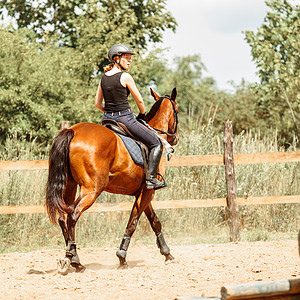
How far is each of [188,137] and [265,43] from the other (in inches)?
442

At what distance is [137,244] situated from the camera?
941 centimetres

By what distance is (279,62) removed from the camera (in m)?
20.7

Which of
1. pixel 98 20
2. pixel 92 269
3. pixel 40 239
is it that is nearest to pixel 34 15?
pixel 98 20

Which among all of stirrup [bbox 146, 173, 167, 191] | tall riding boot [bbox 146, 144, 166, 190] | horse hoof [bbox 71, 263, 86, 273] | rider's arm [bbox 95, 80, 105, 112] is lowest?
horse hoof [bbox 71, 263, 86, 273]

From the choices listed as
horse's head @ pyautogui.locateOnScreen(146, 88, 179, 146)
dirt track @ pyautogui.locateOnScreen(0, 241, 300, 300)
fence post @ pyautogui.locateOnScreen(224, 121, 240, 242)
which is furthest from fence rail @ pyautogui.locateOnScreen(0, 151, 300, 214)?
horse's head @ pyautogui.locateOnScreen(146, 88, 179, 146)

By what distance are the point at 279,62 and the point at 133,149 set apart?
1520 cm

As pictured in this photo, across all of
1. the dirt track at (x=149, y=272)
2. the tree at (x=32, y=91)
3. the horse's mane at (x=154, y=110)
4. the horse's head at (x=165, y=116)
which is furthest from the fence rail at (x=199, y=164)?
the tree at (x=32, y=91)

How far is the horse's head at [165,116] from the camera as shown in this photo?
7723 millimetres

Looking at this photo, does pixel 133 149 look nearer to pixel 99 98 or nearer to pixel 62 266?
pixel 99 98

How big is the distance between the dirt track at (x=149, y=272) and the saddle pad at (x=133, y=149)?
4.85 ft

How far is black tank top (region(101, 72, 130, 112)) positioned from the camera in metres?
7.02

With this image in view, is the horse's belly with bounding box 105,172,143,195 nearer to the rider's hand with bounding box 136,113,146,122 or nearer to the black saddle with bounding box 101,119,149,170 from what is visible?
the black saddle with bounding box 101,119,149,170

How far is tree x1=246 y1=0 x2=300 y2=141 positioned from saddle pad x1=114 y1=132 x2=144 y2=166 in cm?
1421

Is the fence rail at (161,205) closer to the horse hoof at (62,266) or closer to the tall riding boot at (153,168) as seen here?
the tall riding boot at (153,168)
